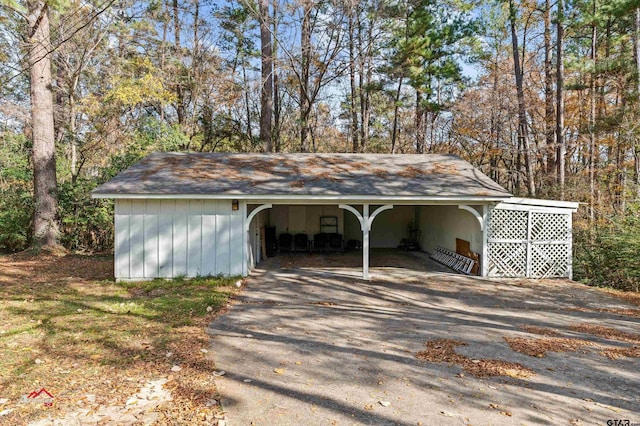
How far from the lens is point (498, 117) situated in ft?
56.9

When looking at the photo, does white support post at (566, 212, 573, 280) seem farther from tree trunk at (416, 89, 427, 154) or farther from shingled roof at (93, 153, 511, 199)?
tree trunk at (416, 89, 427, 154)

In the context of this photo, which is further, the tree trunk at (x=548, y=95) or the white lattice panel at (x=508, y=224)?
the tree trunk at (x=548, y=95)

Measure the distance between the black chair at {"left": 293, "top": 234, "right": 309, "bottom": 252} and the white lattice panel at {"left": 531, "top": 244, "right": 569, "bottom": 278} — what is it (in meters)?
7.21

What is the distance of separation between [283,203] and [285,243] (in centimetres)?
476

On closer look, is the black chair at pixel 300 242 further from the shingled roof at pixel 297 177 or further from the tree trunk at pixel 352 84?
the tree trunk at pixel 352 84

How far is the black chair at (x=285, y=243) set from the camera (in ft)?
45.1

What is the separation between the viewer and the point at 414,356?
14.8 ft

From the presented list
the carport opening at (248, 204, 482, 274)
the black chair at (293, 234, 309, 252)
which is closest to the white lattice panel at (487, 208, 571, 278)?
the carport opening at (248, 204, 482, 274)

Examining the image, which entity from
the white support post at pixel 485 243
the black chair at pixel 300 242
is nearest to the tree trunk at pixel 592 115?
the white support post at pixel 485 243

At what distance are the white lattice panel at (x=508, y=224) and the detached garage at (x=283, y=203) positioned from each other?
0.08 feet

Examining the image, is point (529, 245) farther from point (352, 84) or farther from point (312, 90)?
→ point (352, 84)

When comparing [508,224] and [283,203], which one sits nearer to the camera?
[283,203]

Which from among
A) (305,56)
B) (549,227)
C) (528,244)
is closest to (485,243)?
(528,244)

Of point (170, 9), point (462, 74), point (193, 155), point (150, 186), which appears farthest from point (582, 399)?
point (170, 9)
